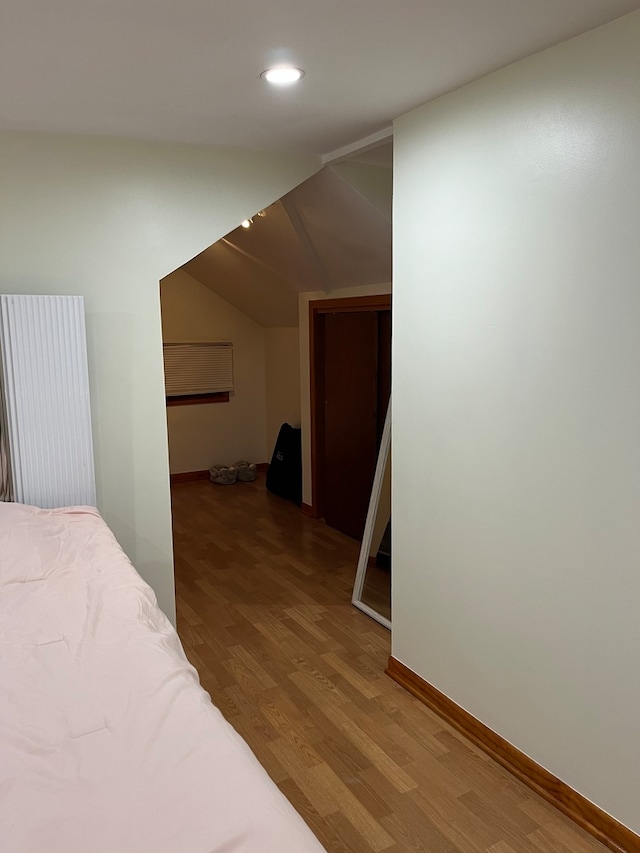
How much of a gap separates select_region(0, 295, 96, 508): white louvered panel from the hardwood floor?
109cm

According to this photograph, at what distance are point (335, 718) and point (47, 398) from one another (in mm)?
1718

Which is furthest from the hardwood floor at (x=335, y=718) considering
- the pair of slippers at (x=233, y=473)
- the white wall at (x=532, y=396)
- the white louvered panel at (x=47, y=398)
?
the pair of slippers at (x=233, y=473)

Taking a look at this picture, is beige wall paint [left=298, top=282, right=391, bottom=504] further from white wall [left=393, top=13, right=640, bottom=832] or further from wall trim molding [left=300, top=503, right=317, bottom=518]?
white wall [left=393, top=13, right=640, bottom=832]

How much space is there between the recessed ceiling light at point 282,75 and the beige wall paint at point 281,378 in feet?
13.1

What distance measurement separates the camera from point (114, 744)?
4.36 ft

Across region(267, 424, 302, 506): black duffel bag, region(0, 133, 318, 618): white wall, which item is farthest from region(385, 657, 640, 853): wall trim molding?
region(267, 424, 302, 506): black duffel bag

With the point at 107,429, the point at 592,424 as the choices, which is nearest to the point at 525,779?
the point at 592,424

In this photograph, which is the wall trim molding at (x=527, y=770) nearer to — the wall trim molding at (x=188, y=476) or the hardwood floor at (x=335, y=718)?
the hardwood floor at (x=335, y=718)

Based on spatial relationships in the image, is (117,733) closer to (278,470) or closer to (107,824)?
(107,824)

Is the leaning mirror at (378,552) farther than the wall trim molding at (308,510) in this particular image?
A: No

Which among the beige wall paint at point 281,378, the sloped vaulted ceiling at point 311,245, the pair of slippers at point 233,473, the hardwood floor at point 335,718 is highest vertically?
the sloped vaulted ceiling at point 311,245

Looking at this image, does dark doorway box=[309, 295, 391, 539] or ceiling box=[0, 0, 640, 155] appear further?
dark doorway box=[309, 295, 391, 539]

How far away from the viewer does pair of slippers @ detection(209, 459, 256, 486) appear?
646 cm

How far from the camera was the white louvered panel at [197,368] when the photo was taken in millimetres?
6426
